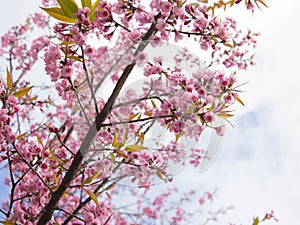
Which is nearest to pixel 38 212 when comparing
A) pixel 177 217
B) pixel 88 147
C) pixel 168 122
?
pixel 88 147

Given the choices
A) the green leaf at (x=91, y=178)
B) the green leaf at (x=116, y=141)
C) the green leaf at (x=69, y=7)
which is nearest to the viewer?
the green leaf at (x=69, y=7)

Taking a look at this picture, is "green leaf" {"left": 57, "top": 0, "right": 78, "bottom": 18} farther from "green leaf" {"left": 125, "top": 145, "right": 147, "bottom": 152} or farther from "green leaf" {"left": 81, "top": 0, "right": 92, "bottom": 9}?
"green leaf" {"left": 125, "top": 145, "right": 147, "bottom": 152}

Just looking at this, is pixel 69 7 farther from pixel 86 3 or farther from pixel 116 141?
pixel 116 141

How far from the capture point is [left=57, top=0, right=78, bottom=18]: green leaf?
1813 mm

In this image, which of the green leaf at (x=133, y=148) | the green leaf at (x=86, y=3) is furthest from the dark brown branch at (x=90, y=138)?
the green leaf at (x=86, y=3)

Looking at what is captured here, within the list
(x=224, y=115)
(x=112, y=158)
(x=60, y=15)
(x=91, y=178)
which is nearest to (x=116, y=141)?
(x=112, y=158)

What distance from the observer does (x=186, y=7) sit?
1860mm

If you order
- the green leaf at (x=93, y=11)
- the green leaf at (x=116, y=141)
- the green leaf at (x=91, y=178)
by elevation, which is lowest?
the green leaf at (x=91, y=178)

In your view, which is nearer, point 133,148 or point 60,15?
point 60,15

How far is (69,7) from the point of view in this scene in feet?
5.99

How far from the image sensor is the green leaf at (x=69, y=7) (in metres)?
1.81

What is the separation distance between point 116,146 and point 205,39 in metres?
0.78

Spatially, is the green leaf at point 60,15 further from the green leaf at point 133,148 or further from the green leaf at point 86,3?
the green leaf at point 133,148

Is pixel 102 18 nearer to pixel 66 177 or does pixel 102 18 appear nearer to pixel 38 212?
pixel 66 177
